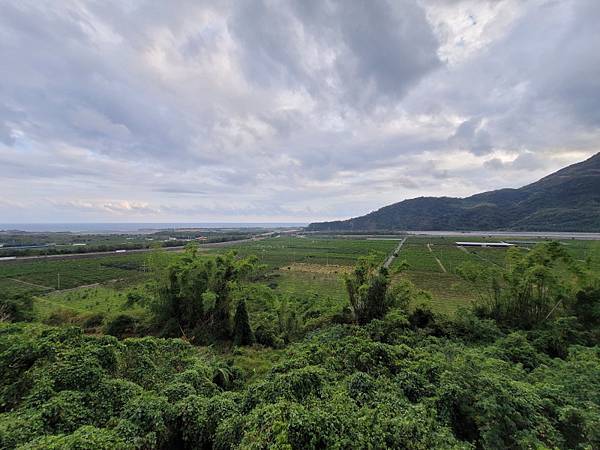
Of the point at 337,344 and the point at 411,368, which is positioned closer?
the point at 411,368

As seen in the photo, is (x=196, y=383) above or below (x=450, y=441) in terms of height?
below

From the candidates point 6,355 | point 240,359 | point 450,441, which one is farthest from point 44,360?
point 450,441

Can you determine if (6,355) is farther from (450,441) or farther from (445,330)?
(445,330)

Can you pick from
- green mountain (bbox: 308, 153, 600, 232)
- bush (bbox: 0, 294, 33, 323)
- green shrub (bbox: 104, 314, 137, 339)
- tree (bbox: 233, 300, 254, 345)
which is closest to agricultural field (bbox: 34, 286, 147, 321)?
bush (bbox: 0, 294, 33, 323)

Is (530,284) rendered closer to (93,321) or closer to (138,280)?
(93,321)

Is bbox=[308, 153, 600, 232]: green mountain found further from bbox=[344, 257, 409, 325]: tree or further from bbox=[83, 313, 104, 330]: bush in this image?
bbox=[83, 313, 104, 330]: bush

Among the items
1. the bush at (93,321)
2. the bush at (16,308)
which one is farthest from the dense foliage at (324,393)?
the bush at (16,308)

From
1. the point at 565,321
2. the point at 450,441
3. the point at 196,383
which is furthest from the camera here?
the point at 565,321

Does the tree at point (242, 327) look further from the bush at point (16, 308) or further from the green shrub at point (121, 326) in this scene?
the bush at point (16, 308)

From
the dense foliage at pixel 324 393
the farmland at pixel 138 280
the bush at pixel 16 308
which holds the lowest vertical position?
the farmland at pixel 138 280
